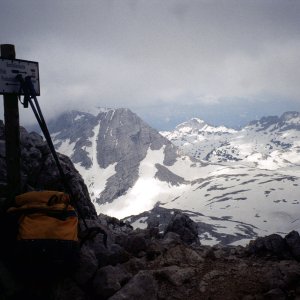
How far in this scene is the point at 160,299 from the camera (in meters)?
9.44

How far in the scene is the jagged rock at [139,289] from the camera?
8.73 m

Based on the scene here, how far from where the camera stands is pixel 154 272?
1059 centimetres

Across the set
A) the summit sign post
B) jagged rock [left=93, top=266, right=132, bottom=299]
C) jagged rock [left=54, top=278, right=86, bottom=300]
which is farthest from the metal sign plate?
jagged rock [left=93, top=266, right=132, bottom=299]

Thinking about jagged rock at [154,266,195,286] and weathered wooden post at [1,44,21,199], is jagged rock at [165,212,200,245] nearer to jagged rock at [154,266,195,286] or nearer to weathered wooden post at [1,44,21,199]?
jagged rock at [154,266,195,286]

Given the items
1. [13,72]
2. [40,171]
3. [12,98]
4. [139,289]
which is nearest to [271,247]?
[139,289]

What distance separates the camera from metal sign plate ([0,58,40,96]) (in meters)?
9.70

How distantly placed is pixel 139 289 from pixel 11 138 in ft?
18.5

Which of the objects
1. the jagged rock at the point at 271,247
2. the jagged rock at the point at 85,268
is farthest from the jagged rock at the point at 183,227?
the jagged rock at the point at 85,268

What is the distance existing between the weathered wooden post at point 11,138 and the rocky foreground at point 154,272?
124cm

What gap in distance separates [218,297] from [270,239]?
6076 millimetres

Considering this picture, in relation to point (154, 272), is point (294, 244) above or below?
below

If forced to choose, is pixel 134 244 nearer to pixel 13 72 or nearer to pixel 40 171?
pixel 40 171

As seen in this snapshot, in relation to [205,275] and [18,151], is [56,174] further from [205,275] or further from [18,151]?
[205,275]

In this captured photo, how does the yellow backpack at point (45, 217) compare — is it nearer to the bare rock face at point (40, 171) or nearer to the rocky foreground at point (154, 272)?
the rocky foreground at point (154, 272)
